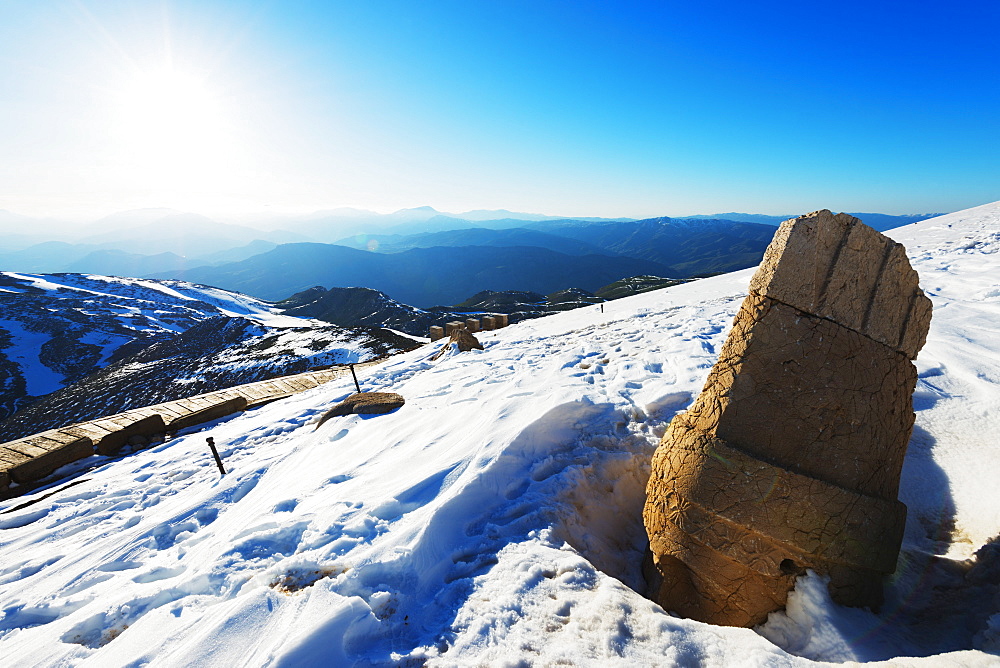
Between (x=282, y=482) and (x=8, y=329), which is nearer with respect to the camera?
(x=282, y=482)

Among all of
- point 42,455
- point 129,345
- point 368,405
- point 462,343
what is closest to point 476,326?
point 462,343

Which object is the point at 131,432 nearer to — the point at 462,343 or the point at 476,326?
the point at 462,343

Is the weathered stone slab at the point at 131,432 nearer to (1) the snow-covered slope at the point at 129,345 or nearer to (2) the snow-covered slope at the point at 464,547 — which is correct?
(2) the snow-covered slope at the point at 464,547

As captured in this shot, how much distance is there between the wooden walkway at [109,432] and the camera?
22.9ft

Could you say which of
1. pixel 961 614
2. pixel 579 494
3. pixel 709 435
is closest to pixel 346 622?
pixel 579 494

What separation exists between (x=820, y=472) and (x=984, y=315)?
7.56 metres

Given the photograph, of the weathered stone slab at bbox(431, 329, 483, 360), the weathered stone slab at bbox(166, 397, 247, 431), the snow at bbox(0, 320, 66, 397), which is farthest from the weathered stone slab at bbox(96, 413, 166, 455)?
the snow at bbox(0, 320, 66, 397)

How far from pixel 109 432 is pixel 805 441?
12280 millimetres

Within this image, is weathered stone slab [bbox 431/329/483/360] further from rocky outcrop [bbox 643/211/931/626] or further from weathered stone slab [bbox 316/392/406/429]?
rocky outcrop [bbox 643/211/931/626]

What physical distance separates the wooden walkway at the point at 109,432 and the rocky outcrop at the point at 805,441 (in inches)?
416

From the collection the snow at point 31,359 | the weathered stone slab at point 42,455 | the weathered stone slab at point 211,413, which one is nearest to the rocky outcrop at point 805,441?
the weathered stone slab at point 42,455

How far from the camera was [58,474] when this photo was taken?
726 cm

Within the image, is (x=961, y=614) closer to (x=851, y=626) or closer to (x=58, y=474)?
(x=851, y=626)

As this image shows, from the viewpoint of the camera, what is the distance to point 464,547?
10.5 feet
